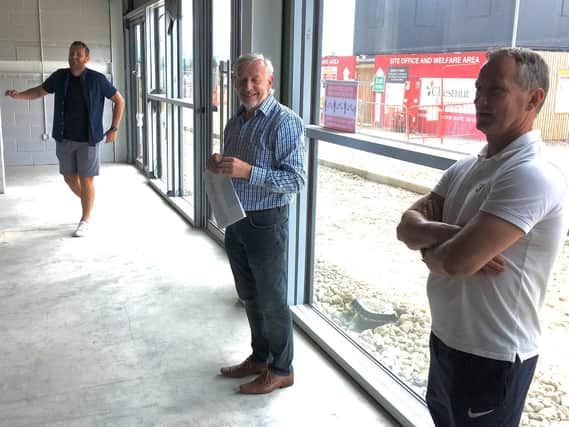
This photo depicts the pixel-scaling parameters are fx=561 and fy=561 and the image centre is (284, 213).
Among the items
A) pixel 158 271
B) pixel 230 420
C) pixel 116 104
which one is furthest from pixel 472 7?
pixel 116 104

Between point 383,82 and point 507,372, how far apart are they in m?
1.57

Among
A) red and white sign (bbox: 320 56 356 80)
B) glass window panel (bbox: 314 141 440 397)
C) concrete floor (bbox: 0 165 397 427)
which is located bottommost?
concrete floor (bbox: 0 165 397 427)

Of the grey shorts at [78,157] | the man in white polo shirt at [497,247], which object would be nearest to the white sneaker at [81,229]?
the grey shorts at [78,157]

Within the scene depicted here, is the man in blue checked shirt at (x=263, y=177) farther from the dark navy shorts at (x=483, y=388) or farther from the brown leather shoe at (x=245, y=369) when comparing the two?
the dark navy shorts at (x=483, y=388)

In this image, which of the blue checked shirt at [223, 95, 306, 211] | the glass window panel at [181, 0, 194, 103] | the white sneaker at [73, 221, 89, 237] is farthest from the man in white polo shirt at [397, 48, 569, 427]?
the glass window panel at [181, 0, 194, 103]

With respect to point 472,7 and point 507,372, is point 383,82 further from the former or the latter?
point 507,372

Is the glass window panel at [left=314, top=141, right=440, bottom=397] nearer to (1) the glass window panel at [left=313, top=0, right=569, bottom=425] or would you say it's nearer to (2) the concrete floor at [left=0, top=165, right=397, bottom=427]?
(1) the glass window panel at [left=313, top=0, right=569, bottom=425]

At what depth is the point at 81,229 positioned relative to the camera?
16.8 feet

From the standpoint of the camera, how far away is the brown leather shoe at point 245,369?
2734 mm

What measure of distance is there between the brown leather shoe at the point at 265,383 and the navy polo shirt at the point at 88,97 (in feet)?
10.1

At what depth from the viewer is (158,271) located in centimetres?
421

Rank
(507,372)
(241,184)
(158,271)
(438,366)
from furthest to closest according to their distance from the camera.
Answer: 1. (158,271)
2. (241,184)
3. (438,366)
4. (507,372)

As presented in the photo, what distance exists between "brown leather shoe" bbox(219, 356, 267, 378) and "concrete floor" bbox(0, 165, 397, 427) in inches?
1.7

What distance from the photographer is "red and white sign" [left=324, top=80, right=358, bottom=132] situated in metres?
2.79
